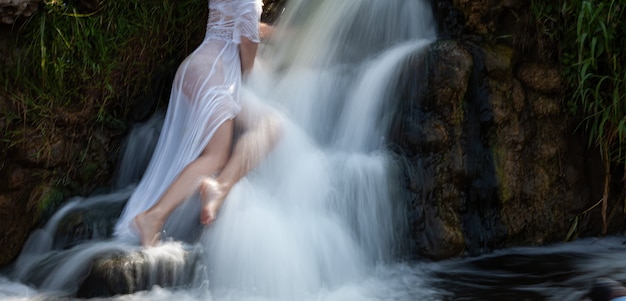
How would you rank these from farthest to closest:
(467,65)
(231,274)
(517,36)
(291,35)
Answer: (291,35), (517,36), (467,65), (231,274)

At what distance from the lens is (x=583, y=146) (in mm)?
4777

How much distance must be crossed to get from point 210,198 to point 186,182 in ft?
0.57

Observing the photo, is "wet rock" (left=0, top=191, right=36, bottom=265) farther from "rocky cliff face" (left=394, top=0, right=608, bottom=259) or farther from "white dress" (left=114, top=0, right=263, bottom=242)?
"rocky cliff face" (left=394, top=0, right=608, bottom=259)

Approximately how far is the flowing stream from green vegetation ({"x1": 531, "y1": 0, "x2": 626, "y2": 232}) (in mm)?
585

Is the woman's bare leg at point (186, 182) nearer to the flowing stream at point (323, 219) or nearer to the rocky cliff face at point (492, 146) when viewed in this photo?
the flowing stream at point (323, 219)

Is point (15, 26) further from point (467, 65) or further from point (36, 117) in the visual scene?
point (467, 65)

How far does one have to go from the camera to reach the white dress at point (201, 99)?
4047 mm

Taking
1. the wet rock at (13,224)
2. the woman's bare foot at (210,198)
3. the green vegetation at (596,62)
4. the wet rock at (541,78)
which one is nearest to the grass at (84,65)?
the wet rock at (13,224)

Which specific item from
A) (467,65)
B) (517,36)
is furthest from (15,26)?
(517,36)

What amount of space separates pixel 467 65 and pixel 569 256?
1.15 metres

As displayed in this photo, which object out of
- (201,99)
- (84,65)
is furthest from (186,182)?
(84,65)

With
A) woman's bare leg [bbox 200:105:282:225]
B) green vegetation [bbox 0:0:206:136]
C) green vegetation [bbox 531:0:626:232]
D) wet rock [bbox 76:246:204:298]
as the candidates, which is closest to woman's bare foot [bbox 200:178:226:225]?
woman's bare leg [bbox 200:105:282:225]

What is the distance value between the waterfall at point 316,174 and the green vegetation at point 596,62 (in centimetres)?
76

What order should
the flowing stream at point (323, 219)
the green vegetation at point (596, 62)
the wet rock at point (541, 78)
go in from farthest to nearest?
1. the wet rock at point (541, 78)
2. the green vegetation at point (596, 62)
3. the flowing stream at point (323, 219)
